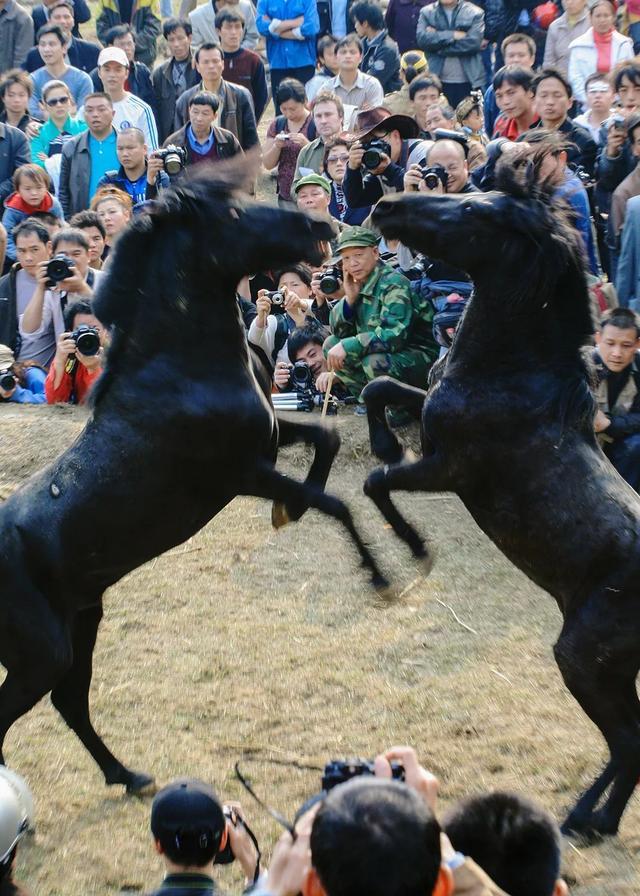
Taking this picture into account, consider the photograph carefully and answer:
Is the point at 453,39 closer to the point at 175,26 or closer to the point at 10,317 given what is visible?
the point at 175,26

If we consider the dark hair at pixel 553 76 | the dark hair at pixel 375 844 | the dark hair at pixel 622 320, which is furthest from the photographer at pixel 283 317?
the dark hair at pixel 375 844

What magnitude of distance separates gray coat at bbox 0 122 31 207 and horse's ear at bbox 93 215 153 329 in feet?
25.5

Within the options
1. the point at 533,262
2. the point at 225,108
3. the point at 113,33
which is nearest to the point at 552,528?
the point at 533,262

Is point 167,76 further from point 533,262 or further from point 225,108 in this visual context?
point 533,262

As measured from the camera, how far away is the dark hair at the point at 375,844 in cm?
213

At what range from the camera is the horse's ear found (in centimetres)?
445

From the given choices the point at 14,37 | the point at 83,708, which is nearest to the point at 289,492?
the point at 83,708

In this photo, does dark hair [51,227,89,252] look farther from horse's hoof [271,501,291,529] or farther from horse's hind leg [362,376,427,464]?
horse's hoof [271,501,291,529]

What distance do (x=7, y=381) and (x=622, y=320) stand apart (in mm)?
4612

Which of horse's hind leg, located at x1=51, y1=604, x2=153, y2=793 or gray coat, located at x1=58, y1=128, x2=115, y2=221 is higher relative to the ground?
gray coat, located at x1=58, y1=128, x2=115, y2=221

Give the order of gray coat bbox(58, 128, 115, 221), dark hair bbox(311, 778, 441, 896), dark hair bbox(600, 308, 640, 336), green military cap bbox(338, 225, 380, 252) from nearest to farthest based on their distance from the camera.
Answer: dark hair bbox(311, 778, 441, 896) < dark hair bbox(600, 308, 640, 336) < green military cap bbox(338, 225, 380, 252) < gray coat bbox(58, 128, 115, 221)

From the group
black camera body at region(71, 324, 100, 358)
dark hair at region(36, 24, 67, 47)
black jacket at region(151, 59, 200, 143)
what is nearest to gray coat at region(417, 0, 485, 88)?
black jacket at region(151, 59, 200, 143)

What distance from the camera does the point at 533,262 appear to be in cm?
442

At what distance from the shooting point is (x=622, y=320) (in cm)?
696
